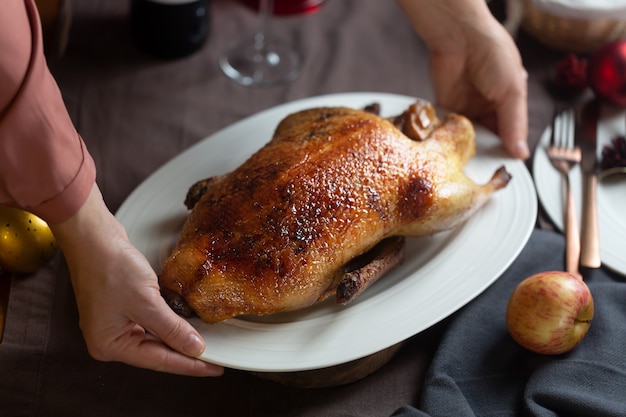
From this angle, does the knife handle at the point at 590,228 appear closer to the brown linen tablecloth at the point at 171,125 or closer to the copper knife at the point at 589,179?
the copper knife at the point at 589,179

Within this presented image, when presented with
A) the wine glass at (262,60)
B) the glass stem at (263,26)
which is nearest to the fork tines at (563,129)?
the wine glass at (262,60)

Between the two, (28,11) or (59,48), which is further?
(59,48)

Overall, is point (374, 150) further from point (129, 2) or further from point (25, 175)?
point (129, 2)

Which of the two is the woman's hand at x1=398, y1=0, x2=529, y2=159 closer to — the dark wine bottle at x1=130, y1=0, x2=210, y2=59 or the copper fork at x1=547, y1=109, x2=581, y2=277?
the copper fork at x1=547, y1=109, x2=581, y2=277

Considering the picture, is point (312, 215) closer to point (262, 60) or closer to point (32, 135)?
point (32, 135)

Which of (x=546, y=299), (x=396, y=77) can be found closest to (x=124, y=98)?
(x=396, y=77)

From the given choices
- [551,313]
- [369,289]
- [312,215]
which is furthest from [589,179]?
[312,215]
